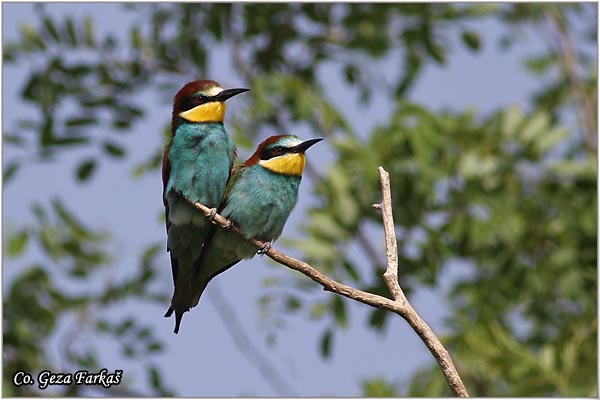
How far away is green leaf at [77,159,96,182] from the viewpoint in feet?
13.9

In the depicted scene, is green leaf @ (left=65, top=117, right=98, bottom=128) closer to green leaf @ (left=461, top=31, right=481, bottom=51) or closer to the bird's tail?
the bird's tail

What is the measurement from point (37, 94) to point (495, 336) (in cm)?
218

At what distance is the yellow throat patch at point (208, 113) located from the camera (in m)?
3.10

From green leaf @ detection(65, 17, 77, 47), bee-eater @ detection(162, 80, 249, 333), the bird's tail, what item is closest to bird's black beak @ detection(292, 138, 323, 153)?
bee-eater @ detection(162, 80, 249, 333)

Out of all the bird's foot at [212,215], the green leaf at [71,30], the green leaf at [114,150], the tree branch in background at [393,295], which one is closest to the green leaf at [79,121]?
the green leaf at [114,150]

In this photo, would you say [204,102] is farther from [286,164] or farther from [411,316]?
[411,316]

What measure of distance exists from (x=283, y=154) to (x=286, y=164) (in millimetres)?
33

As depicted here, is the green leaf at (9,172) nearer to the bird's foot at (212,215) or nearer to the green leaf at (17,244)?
the green leaf at (17,244)

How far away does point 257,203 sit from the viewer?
306cm

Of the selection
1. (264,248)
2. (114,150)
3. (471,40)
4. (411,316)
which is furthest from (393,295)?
(471,40)

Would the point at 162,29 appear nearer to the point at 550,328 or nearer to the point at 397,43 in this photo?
the point at 397,43

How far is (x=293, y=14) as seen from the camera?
189 inches

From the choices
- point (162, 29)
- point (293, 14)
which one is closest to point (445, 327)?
point (293, 14)

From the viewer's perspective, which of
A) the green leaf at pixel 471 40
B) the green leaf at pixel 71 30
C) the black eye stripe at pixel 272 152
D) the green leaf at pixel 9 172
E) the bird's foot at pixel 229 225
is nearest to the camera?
the bird's foot at pixel 229 225
